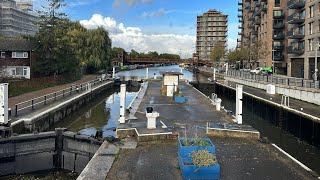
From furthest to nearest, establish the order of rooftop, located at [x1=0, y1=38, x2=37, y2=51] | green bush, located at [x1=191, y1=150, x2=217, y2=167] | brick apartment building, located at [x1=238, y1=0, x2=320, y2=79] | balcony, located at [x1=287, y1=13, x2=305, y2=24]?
balcony, located at [x1=287, y1=13, x2=305, y2=24] → brick apartment building, located at [x1=238, y1=0, x2=320, y2=79] → rooftop, located at [x1=0, y1=38, x2=37, y2=51] → green bush, located at [x1=191, y1=150, x2=217, y2=167]

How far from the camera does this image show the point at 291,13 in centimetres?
7006

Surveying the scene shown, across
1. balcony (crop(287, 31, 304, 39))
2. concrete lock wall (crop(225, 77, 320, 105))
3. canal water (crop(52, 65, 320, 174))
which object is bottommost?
canal water (crop(52, 65, 320, 174))

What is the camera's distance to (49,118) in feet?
90.8

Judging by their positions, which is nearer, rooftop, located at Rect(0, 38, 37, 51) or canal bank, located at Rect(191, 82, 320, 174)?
canal bank, located at Rect(191, 82, 320, 174)

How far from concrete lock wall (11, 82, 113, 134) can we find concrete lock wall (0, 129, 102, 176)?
11.3 ft

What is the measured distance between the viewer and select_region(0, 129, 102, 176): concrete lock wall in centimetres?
1733

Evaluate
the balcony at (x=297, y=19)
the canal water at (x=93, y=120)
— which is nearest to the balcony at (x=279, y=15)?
the balcony at (x=297, y=19)

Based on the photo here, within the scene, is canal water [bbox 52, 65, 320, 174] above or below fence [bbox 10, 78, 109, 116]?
below

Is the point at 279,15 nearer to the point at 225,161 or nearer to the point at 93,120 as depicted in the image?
the point at 93,120

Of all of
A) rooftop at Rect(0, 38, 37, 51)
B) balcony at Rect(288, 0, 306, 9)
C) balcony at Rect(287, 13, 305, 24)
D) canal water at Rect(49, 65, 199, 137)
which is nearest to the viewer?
canal water at Rect(49, 65, 199, 137)

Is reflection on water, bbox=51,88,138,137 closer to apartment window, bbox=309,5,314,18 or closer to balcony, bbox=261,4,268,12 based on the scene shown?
apartment window, bbox=309,5,314,18

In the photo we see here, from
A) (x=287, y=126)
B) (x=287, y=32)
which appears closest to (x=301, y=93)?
(x=287, y=126)

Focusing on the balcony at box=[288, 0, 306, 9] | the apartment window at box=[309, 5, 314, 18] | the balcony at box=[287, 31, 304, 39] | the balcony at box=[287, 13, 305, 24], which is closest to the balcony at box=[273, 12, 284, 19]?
the balcony at box=[288, 0, 306, 9]

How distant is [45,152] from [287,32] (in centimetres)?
6418
